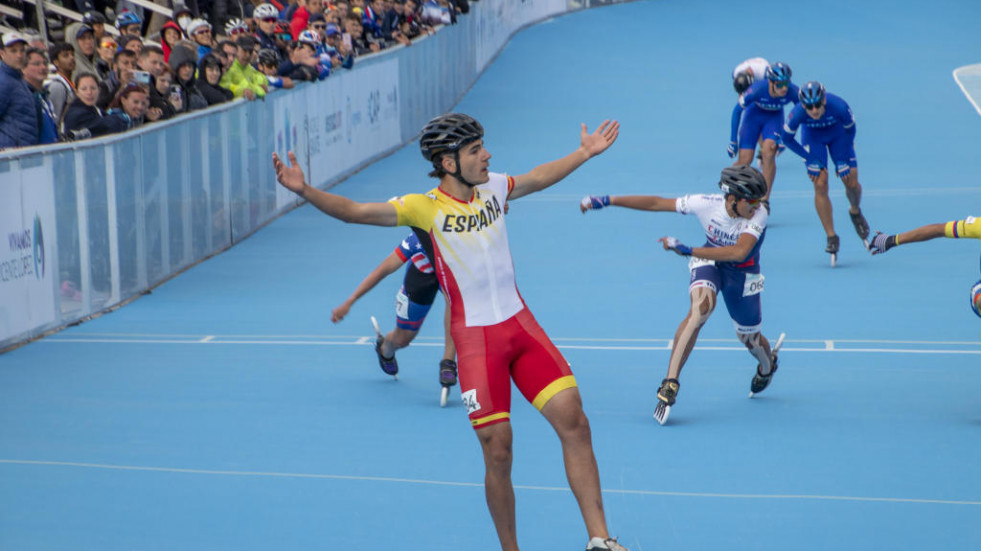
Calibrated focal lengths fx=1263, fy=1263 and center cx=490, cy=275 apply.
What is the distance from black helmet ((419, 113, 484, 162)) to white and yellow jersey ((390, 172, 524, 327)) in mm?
229

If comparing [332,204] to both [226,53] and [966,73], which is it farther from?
[966,73]

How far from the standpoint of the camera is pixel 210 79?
14.1 metres

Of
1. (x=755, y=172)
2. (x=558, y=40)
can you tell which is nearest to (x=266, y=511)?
(x=755, y=172)

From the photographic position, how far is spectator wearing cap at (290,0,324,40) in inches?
739

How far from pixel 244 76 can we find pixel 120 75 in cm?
295

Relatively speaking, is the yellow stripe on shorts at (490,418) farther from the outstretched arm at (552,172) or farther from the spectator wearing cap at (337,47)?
the spectator wearing cap at (337,47)

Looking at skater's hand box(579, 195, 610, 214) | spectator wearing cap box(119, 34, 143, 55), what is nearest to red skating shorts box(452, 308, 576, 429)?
skater's hand box(579, 195, 610, 214)

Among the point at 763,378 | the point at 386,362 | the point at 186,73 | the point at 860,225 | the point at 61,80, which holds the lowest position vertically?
the point at 860,225

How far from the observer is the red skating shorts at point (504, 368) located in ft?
17.7

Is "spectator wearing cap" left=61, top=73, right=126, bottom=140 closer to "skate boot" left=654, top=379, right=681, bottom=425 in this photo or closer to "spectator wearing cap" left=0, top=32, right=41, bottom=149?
"spectator wearing cap" left=0, top=32, right=41, bottom=149

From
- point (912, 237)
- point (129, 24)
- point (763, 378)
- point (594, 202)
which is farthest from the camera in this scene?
point (129, 24)

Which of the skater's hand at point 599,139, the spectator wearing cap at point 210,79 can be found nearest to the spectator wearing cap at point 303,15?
the spectator wearing cap at point 210,79

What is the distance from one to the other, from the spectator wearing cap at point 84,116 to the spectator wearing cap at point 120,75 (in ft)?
1.22

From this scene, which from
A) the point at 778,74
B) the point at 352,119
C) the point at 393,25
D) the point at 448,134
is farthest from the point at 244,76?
the point at 448,134
